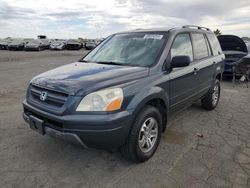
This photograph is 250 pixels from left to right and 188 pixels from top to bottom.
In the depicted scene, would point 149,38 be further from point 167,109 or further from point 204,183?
point 204,183

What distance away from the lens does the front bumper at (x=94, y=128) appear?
285 centimetres

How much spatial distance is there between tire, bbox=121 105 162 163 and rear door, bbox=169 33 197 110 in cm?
60

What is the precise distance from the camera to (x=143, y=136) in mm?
3459

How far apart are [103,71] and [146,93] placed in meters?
0.66

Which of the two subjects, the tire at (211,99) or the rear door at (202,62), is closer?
the rear door at (202,62)

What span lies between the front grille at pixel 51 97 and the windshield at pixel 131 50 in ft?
3.89

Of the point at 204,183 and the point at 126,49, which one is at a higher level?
the point at 126,49

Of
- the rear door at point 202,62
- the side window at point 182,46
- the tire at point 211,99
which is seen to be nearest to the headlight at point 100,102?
the side window at point 182,46

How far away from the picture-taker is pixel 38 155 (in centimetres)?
363

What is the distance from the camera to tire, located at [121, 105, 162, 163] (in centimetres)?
319

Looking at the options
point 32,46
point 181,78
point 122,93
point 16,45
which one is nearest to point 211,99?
point 181,78

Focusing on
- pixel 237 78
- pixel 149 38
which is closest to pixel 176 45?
pixel 149 38

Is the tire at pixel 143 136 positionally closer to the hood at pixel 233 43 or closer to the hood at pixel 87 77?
the hood at pixel 87 77

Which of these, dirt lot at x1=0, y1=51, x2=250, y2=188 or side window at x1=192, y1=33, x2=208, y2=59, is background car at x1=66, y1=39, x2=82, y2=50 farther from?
side window at x1=192, y1=33, x2=208, y2=59
